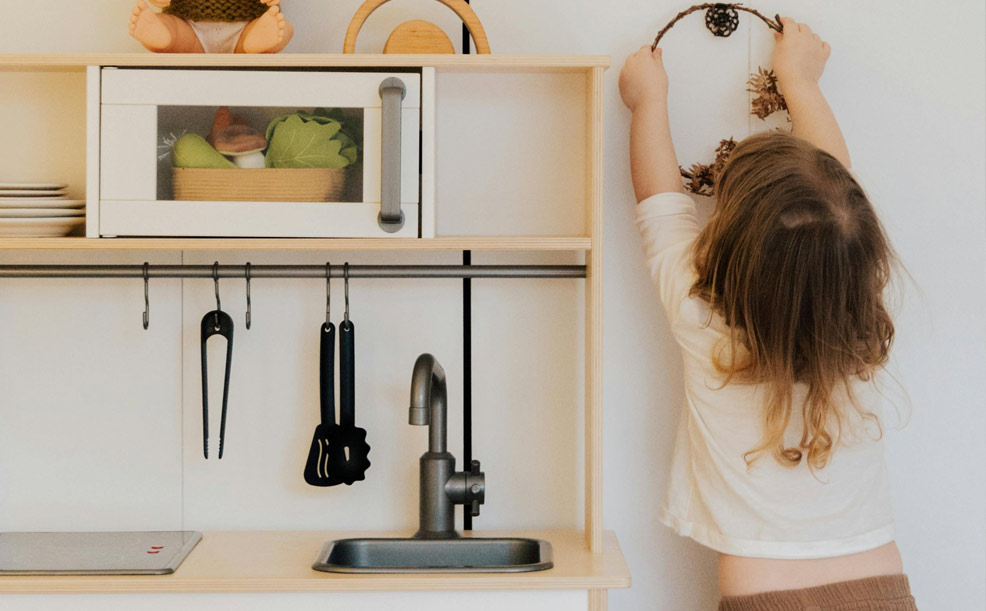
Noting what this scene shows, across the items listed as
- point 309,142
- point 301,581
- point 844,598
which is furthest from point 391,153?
point 844,598

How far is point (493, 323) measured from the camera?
1789mm

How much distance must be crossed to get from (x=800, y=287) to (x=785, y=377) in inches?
5.5

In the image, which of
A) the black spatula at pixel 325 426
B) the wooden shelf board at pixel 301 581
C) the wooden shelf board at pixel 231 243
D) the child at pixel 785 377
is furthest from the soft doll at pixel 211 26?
the wooden shelf board at pixel 301 581

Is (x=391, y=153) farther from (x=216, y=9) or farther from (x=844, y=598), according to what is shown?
(x=844, y=598)

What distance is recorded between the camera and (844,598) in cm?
146

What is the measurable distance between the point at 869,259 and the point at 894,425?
529mm

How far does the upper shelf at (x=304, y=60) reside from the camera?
5.00ft

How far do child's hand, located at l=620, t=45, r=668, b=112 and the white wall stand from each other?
6cm

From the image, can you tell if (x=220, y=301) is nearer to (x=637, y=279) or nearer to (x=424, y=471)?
(x=424, y=471)

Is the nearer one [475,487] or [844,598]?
[844,598]

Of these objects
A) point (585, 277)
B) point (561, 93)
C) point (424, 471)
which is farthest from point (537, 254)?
point (424, 471)

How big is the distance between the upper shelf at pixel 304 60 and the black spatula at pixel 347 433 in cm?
46

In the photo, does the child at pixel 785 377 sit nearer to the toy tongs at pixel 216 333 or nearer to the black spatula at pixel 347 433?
the black spatula at pixel 347 433

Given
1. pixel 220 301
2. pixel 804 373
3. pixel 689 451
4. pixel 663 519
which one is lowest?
pixel 663 519
